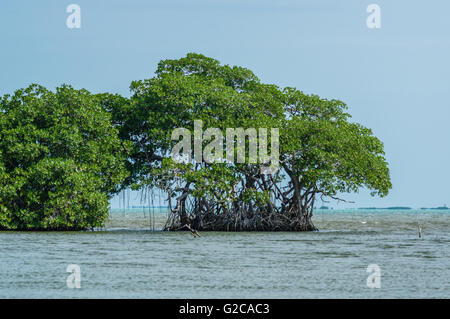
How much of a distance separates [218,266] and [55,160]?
11.6m

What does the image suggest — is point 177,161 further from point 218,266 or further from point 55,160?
point 218,266

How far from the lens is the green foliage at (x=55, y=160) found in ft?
89.4

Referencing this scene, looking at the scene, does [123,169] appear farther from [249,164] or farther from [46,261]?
[46,261]

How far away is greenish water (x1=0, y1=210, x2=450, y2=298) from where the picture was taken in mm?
13969

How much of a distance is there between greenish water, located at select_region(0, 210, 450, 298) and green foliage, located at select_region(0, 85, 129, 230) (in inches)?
53.4

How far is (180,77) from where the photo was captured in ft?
97.0

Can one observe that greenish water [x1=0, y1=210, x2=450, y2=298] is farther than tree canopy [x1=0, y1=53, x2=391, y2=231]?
No

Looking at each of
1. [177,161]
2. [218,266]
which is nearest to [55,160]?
[177,161]

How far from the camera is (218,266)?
1773cm

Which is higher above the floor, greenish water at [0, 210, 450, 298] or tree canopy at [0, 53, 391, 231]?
tree canopy at [0, 53, 391, 231]

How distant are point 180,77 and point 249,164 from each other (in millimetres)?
4430

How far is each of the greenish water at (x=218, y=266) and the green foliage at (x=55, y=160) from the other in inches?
53.4

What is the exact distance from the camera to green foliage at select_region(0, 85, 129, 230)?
89.4 feet
